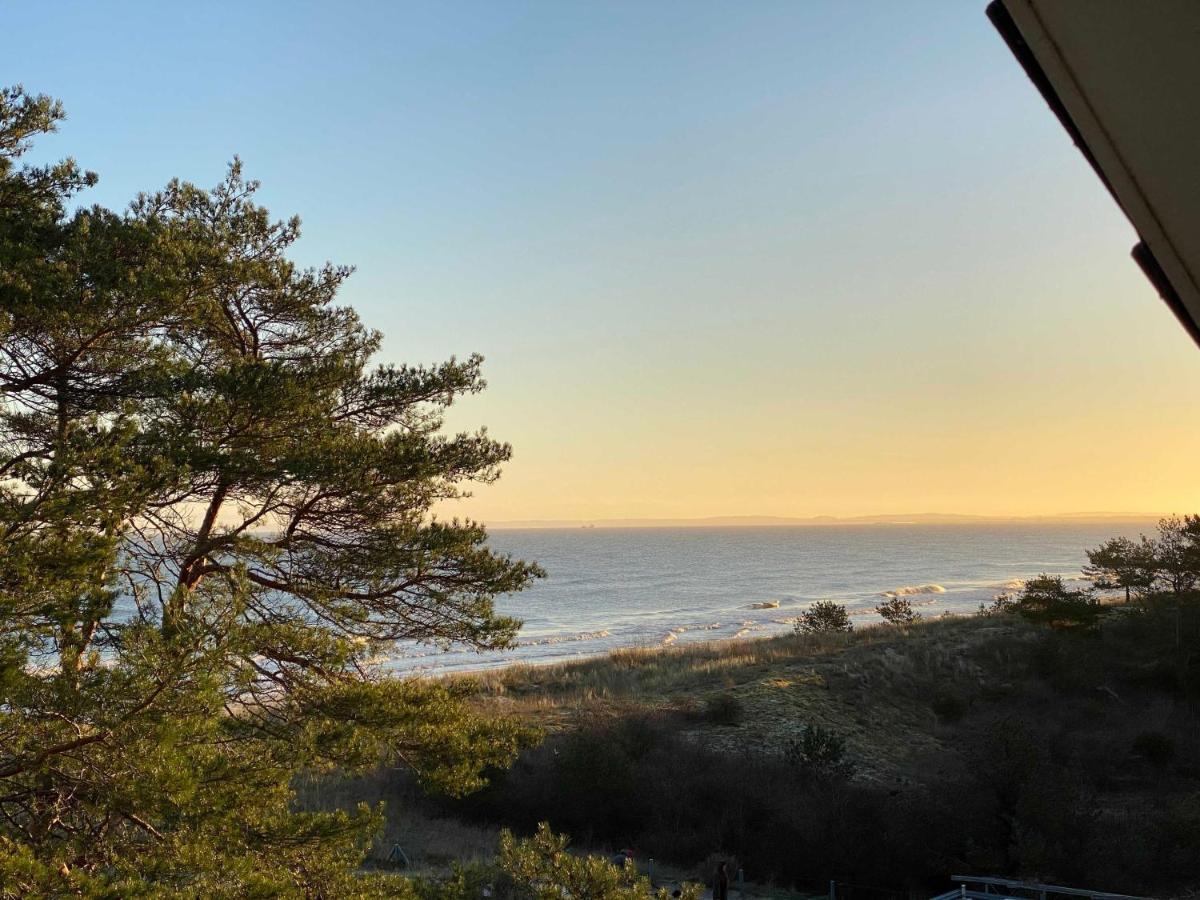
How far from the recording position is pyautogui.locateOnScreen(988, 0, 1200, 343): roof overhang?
84 cm

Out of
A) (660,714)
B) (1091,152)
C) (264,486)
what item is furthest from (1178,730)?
(1091,152)

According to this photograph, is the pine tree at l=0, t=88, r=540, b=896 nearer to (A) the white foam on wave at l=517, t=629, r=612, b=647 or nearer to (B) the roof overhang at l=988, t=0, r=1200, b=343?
(B) the roof overhang at l=988, t=0, r=1200, b=343

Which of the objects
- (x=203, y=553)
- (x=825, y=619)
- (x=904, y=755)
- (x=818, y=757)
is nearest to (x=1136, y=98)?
(x=203, y=553)

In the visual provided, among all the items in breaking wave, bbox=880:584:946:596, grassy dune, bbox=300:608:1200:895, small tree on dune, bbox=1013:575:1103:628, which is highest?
small tree on dune, bbox=1013:575:1103:628

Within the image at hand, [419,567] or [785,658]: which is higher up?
[419,567]

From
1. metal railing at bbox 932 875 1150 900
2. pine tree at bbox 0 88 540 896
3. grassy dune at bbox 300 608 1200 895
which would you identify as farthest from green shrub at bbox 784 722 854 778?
pine tree at bbox 0 88 540 896

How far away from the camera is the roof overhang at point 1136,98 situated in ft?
2.76

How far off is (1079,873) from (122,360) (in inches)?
667

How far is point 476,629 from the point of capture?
10.8 m

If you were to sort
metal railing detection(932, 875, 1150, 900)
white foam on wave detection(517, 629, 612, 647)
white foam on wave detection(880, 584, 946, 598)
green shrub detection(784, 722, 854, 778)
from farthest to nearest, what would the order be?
white foam on wave detection(880, 584, 946, 598)
white foam on wave detection(517, 629, 612, 647)
green shrub detection(784, 722, 854, 778)
metal railing detection(932, 875, 1150, 900)

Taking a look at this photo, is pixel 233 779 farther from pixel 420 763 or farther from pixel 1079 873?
pixel 1079 873

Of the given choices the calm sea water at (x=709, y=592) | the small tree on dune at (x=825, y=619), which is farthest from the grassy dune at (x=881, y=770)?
the small tree on dune at (x=825, y=619)

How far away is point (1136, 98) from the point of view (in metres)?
0.92

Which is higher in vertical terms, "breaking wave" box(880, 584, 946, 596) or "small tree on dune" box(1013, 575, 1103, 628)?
"small tree on dune" box(1013, 575, 1103, 628)
